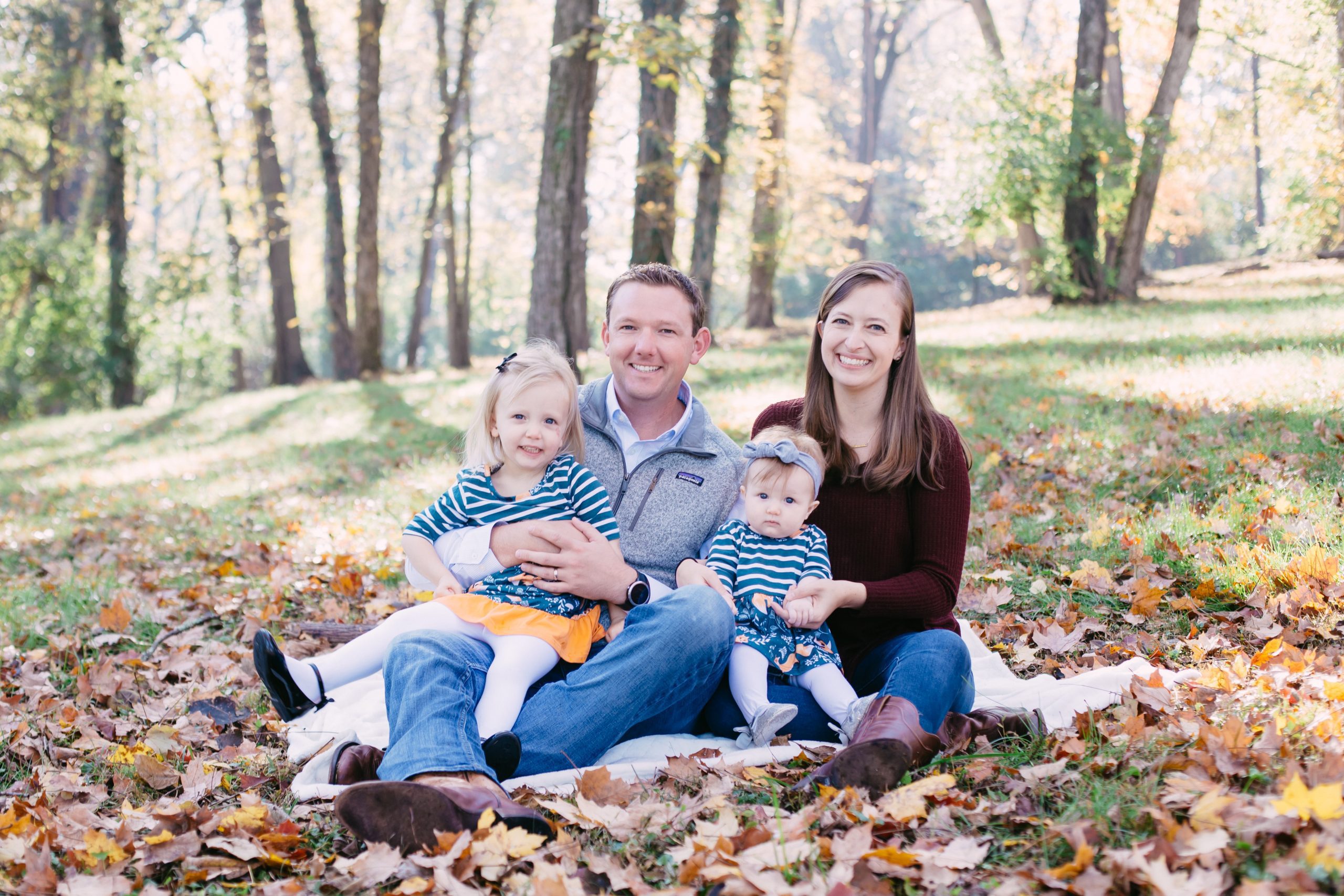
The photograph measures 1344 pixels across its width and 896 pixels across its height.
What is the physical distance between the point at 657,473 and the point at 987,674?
4.80ft

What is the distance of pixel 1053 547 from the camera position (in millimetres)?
5012

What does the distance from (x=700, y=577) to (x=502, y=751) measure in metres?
0.89

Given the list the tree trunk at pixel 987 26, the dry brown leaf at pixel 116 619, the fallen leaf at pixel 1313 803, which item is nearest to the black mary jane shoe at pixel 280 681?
the dry brown leaf at pixel 116 619

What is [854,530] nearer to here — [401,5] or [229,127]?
[401,5]

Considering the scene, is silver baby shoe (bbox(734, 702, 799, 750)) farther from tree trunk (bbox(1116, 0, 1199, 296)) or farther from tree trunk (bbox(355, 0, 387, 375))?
tree trunk (bbox(355, 0, 387, 375))

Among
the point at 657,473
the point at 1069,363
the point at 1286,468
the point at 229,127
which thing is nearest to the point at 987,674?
the point at 657,473

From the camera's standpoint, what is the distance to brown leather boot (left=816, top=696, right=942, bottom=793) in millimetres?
2660

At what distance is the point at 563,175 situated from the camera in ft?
31.0

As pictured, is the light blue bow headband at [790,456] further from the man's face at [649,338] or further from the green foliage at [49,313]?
the green foliage at [49,313]

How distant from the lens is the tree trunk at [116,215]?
1791cm

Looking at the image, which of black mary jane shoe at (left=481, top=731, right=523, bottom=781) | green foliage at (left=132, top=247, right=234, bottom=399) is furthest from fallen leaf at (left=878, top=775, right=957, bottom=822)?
green foliage at (left=132, top=247, right=234, bottom=399)

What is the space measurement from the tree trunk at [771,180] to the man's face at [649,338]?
550 inches

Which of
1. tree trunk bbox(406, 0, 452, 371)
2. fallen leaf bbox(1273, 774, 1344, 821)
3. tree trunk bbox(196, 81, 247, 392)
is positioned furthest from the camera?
tree trunk bbox(196, 81, 247, 392)

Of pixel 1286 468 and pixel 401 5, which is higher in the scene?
pixel 401 5
